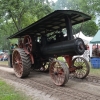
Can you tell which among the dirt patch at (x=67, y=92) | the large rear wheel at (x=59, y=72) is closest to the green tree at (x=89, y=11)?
the large rear wheel at (x=59, y=72)

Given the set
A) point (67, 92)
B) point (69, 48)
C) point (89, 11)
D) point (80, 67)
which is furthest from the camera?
point (89, 11)

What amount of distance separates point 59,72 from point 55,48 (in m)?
1.07

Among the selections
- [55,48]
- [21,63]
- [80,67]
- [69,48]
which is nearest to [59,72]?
[69,48]

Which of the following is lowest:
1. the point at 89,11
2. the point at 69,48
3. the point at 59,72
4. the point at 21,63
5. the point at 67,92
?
the point at 67,92

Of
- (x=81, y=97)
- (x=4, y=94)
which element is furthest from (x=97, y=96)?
(x=4, y=94)

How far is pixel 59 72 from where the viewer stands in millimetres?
6523

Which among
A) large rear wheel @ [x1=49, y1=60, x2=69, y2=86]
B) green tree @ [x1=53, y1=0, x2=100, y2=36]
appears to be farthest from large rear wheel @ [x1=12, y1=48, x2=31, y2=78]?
green tree @ [x1=53, y1=0, x2=100, y2=36]

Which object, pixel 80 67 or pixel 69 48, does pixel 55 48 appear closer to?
pixel 69 48

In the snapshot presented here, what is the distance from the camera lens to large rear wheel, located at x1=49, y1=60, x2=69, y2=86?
613cm

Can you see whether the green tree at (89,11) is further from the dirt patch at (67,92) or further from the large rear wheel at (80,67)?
the dirt patch at (67,92)

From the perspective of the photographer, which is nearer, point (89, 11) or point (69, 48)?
point (69, 48)

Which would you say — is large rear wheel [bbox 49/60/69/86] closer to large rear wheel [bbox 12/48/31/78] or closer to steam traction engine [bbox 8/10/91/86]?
steam traction engine [bbox 8/10/91/86]

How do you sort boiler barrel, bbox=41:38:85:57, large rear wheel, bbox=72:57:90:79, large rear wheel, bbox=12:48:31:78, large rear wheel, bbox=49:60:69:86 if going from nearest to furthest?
large rear wheel, bbox=49:60:69:86 < boiler barrel, bbox=41:38:85:57 < large rear wheel, bbox=72:57:90:79 < large rear wheel, bbox=12:48:31:78

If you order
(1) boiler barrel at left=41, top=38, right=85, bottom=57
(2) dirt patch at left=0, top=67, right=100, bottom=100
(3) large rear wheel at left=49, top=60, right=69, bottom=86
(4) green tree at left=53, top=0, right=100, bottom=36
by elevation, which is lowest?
(2) dirt patch at left=0, top=67, right=100, bottom=100
